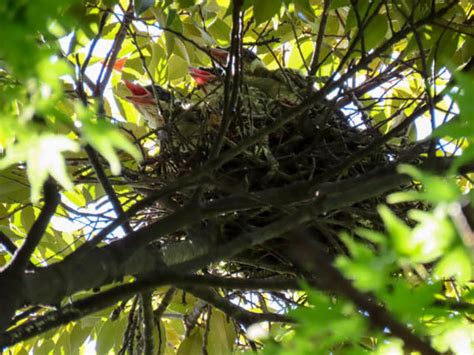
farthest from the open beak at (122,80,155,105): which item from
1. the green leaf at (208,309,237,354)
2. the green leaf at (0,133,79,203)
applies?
the green leaf at (0,133,79,203)

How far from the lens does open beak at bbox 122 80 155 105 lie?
2.26m

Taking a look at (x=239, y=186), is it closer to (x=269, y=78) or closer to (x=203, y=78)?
(x=203, y=78)

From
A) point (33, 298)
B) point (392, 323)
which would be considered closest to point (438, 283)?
point (392, 323)

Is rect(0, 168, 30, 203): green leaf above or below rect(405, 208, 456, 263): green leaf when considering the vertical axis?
above

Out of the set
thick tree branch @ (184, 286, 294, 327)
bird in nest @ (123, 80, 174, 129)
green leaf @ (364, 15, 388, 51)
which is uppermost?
bird in nest @ (123, 80, 174, 129)

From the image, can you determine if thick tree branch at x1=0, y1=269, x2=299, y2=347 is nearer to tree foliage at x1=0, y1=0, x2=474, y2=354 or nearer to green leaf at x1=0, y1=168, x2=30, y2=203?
tree foliage at x1=0, y1=0, x2=474, y2=354

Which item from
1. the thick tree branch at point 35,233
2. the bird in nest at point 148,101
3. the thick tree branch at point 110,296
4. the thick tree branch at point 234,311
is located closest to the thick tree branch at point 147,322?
the thick tree branch at point 234,311

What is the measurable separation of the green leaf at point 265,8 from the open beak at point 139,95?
0.75 metres

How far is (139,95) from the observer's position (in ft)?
7.46

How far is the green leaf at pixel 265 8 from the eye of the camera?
155cm

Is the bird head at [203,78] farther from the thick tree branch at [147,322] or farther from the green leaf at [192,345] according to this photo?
the thick tree branch at [147,322]

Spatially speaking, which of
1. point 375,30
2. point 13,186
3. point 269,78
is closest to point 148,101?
point 269,78

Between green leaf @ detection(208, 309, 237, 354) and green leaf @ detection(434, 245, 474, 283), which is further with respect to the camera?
green leaf @ detection(208, 309, 237, 354)

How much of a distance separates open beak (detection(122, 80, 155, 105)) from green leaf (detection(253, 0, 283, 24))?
2.47 ft
